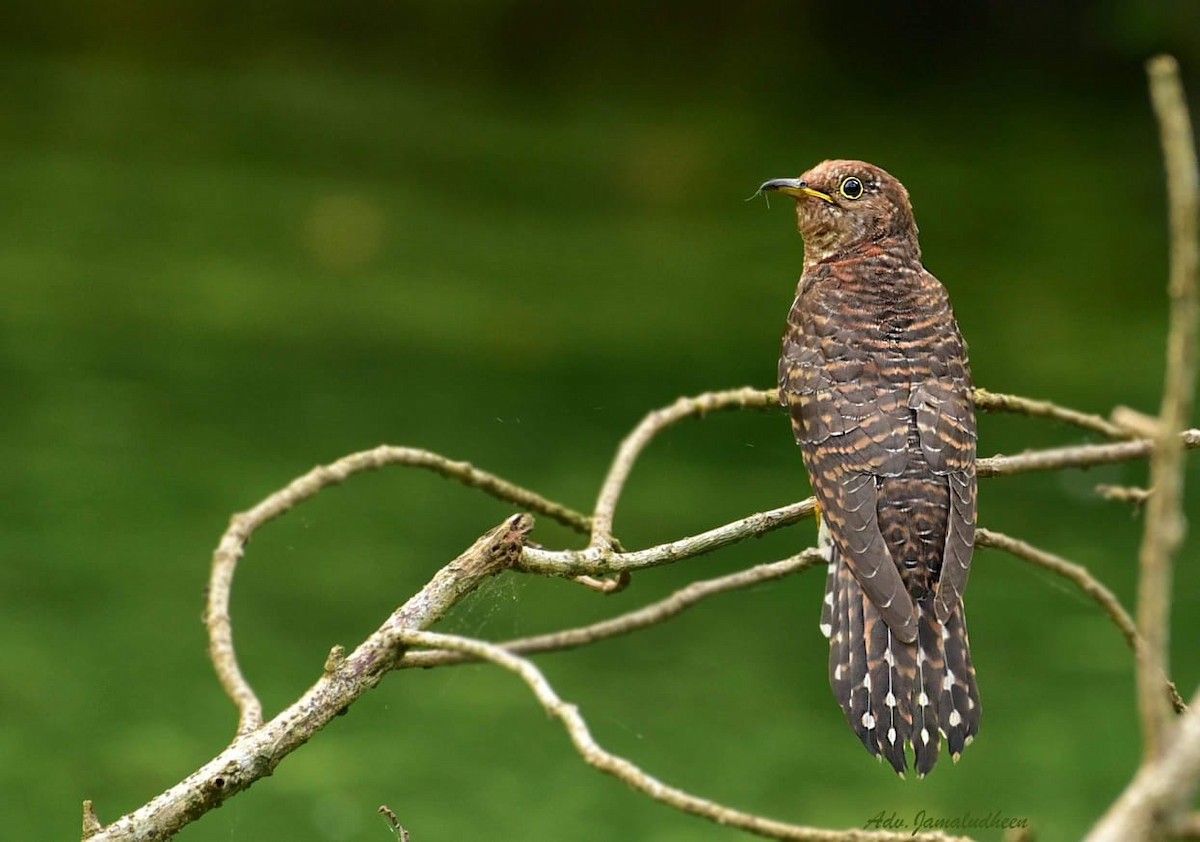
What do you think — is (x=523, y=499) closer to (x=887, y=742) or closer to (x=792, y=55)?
(x=887, y=742)

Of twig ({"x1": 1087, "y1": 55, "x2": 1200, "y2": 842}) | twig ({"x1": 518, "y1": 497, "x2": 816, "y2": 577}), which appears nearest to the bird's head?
twig ({"x1": 518, "y1": 497, "x2": 816, "y2": 577})

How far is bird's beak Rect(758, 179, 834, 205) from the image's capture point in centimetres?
209

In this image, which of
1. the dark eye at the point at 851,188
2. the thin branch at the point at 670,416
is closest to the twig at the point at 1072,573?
the thin branch at the point at 670,416

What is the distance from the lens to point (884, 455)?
6.05ft

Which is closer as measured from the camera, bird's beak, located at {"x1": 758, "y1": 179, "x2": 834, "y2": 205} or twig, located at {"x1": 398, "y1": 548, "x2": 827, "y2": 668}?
twig, located at {"x1": 398, "y1": 548, "x2": 827, "y2": 668}

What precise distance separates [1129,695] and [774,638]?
107cm

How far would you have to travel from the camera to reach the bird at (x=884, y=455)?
1.54m

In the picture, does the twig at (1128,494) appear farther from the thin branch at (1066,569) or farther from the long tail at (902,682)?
the long tail at (902,682)

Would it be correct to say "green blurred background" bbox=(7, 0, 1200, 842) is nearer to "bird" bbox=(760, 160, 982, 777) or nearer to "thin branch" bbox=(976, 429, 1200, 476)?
"bird" bbox=(760, 160, 982, 777)

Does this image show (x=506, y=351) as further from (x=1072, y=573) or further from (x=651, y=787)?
(x=651, y=787)

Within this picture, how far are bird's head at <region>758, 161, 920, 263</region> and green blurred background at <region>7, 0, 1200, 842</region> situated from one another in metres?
0.65

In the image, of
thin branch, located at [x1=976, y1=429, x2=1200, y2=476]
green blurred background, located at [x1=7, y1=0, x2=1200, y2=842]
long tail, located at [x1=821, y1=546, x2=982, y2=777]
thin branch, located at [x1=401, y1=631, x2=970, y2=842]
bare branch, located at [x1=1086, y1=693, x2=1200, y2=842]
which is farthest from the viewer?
green blurred background, located at [x1=7, y1=0, x2=1200, y2=842]

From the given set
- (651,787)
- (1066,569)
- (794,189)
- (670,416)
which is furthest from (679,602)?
(651,787)

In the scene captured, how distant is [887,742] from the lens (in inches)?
58.1
